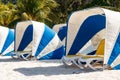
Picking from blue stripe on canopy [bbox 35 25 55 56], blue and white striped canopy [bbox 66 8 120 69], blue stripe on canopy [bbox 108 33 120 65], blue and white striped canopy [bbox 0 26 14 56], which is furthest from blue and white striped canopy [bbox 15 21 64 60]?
blue and white striped canopy [bbox 0 26 14 56]

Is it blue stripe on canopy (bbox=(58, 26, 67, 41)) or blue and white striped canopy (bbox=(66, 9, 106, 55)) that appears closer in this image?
blue and white striped canopy (bbox=(66, 9, 106, 55))

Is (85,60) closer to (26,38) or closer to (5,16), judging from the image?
(26,38)

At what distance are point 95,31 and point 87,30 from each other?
2.10ft

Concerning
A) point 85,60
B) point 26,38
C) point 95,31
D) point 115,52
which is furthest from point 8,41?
point 115,52

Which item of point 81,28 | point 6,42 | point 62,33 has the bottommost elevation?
point 6,42

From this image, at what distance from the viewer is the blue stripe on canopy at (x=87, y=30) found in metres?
14.3

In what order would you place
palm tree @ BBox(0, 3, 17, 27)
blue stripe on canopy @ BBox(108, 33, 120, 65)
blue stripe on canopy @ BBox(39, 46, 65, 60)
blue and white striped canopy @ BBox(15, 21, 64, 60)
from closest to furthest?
blue stripe on canopy @ BBox(108, 33, 120, 65)
blue and white striped canopy @ BBox(15, 21, 64, 60)
blue stripe on canopy @ BBox(39, 46, 65, 60)
palm tree @ BBox(0, 3, 17, 27)

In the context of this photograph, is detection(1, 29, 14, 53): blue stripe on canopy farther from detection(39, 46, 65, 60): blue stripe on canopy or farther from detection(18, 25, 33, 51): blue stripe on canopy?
detection(39, 46, 65, 60): blue stripe on canopy

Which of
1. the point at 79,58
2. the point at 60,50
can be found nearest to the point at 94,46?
the point at 60,50

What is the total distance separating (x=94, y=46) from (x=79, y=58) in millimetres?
3337

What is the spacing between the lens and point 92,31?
15141 mm

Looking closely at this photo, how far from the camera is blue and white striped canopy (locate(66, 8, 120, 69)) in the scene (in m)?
12.1

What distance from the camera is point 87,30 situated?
14.8m

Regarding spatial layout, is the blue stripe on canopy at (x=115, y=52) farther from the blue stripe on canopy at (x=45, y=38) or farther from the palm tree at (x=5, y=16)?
the palm tree at (x=5, y=16)
